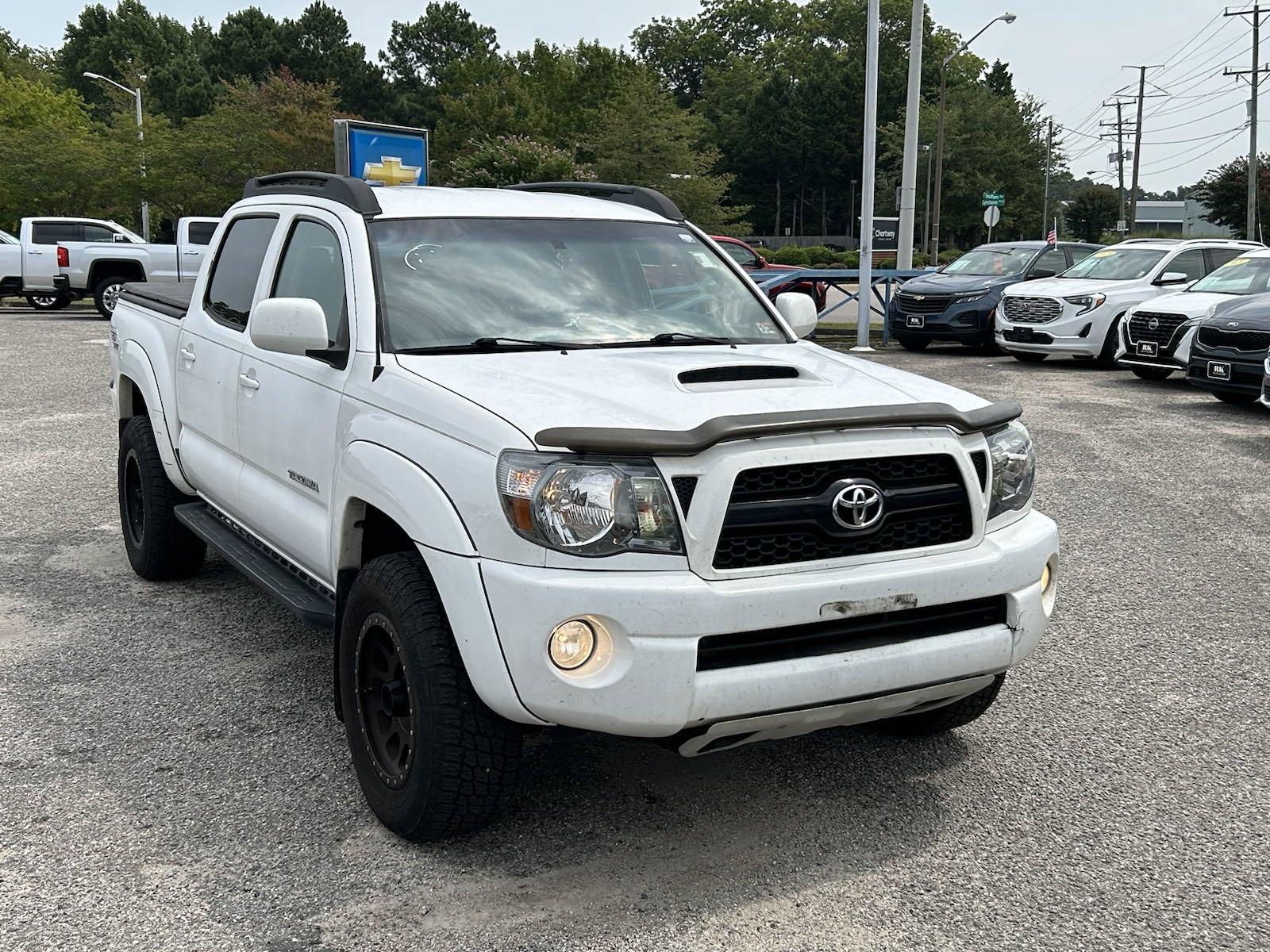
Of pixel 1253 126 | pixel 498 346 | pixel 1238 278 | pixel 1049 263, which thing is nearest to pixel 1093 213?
pixel 1253 126

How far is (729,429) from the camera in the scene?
3.17m

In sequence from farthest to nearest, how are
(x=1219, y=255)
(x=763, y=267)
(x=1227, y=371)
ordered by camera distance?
1. (x=763, y=267)
2. (x=1219, y=255)
3. (x=1227, y=371)

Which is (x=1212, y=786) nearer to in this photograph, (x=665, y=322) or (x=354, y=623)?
(x=665, y=322)

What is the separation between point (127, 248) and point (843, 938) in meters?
23.6

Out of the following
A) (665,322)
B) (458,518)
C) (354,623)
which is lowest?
(354,623)

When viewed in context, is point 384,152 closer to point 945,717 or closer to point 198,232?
point 198,232

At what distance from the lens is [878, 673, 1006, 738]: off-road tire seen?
4172 mm

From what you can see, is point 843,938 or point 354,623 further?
point 354,623

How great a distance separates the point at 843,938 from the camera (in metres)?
3.15

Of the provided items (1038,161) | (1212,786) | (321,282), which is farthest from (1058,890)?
(1038,161)

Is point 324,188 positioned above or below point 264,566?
above

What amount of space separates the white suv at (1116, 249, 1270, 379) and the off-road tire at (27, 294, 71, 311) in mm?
19533

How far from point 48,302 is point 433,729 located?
1034 inches

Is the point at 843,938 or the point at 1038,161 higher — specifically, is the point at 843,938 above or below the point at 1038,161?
below
